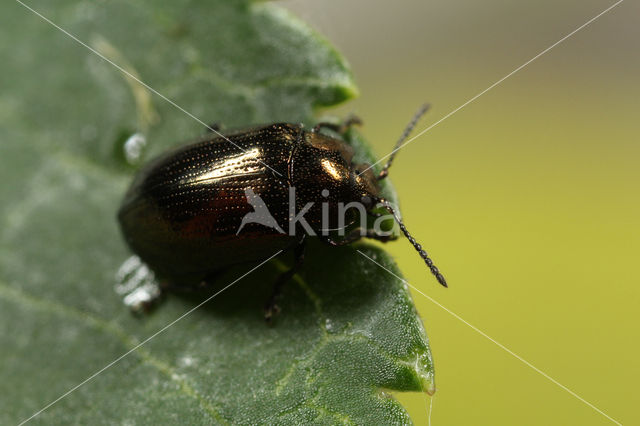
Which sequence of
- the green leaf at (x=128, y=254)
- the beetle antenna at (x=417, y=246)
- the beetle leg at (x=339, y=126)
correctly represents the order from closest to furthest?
the green leaf at (x=128, y=254) < the beetle antenna at (x=417, y=246) < the beetle leg at (x=339, y=126)

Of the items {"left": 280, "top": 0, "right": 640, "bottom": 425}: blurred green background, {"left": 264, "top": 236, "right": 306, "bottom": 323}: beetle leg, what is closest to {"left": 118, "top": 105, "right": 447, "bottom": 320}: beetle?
{"left": 264, "top": 236, "right": 306, "bottom": 323}: beetle leg

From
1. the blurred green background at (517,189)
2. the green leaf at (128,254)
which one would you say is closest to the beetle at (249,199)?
the green leaf at (128,254)

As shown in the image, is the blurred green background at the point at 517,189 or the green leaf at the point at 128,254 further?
the blurred green background at the point at 517,189

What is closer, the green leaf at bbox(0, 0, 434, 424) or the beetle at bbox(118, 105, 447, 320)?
the green leaf at bbox(0, 0, 434, 424)

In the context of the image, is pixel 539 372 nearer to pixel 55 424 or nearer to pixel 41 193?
pixel 55 424

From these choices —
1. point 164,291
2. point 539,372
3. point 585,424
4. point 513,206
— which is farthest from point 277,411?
point 513,206

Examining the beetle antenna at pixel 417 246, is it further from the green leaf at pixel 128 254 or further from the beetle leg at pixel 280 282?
the beetle leg at pixel 280 282

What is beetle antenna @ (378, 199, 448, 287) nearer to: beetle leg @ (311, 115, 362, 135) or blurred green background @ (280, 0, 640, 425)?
blurred green background @ (280, 0, 640, 425)
